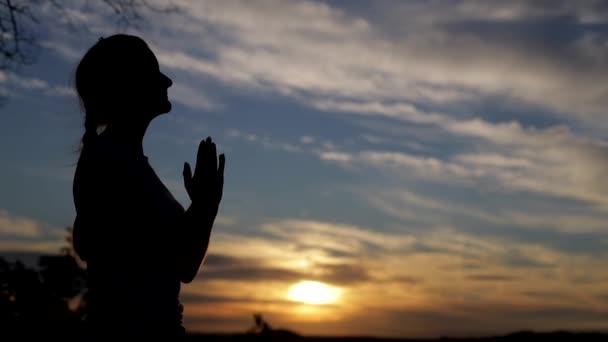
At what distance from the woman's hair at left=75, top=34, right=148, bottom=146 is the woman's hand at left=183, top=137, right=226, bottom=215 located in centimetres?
41

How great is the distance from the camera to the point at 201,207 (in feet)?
8.44

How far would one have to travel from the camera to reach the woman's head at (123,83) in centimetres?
278

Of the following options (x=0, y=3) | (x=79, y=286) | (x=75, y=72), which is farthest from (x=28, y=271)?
(x=75, y=72)

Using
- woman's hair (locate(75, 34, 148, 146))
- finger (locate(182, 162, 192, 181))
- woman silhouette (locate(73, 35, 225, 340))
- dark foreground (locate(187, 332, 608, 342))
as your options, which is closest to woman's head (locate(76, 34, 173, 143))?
woman's hair (locate(75, 34, 148, 146))

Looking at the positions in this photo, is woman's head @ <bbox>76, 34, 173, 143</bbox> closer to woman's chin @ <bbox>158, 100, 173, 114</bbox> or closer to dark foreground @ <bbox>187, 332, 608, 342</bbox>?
woman's chin @ <bbox>158, 100, 173, 114</bbox>

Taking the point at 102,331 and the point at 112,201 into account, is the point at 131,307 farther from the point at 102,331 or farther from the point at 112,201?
the point at 112,201

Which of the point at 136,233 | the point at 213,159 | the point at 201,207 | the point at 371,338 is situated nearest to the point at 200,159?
the point at 213,159

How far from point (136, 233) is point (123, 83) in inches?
23.4

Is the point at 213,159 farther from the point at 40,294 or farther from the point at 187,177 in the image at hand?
the point at 40,294

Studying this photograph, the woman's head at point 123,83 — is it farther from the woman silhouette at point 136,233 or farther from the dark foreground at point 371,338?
the dark foreground at point 371,338

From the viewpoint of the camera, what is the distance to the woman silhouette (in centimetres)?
253

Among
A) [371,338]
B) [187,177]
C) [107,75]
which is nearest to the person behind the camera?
[187,177]

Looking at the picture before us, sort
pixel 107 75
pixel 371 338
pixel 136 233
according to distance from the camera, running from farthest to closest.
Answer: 1. pixel 371 338
2. pixel 107 75
3. pixel 136 233

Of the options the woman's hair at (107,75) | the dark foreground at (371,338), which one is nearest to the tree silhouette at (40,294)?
the dark foreground at (371,338)
